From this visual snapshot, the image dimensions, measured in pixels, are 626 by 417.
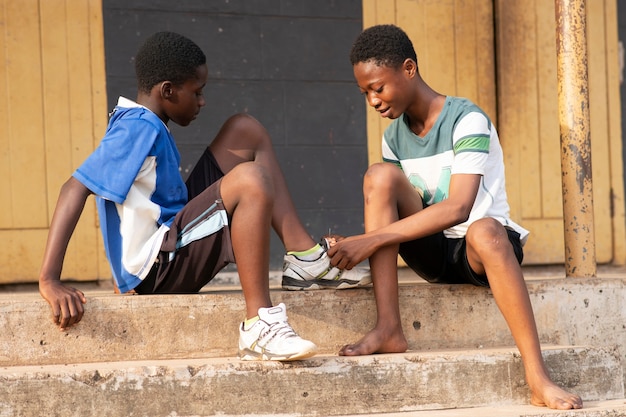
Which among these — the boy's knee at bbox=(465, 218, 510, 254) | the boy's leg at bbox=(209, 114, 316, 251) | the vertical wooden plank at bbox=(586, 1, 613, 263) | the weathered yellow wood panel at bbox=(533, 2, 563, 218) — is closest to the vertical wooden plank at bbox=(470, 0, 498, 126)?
the weathered yellow wood panel at bbox=(533, 2, 563, 218)

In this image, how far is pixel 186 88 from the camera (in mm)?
3283

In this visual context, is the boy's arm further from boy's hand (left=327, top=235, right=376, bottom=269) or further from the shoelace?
boy's hand (left=327, top=235, right=376, bottom=269)

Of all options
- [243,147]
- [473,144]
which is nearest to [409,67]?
[473,144]

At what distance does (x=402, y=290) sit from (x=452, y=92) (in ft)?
7.54

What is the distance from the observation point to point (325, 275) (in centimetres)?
327

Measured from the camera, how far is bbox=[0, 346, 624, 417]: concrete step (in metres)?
2.71

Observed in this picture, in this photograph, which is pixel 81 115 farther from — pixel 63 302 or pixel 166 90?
pixel 63 302

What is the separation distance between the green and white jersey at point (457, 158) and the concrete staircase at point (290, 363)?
0.29 metres

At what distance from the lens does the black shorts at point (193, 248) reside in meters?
2.99

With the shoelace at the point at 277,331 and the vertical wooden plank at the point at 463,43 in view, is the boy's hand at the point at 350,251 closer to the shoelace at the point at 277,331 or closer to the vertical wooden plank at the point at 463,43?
the shoelace at the point at 277,331

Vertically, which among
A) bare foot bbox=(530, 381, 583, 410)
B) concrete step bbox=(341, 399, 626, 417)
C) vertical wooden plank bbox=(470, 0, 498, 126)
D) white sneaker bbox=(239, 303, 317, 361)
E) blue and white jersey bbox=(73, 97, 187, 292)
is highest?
vertical wooden plank bbox=(470, 0, 498, 126)

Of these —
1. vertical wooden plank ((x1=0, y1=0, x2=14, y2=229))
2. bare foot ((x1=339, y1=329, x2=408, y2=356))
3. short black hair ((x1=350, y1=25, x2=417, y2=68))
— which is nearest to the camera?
bare foot ((x1=339, y1=329, x2=408, y2=356))

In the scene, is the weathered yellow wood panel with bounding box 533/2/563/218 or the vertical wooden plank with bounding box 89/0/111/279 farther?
the weathered yellow wood panel with bounding box 533/2/563/218

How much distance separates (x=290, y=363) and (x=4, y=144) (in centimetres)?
240
